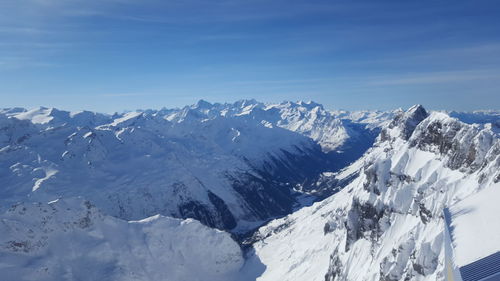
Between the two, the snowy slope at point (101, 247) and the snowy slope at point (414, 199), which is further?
the snowy slope at point (101, 247)

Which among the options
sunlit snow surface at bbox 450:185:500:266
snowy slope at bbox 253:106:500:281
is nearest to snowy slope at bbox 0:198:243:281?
snowy slope at bbox 253:106:500:281

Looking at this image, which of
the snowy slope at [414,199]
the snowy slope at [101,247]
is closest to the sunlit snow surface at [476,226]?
the snowy slope at [414,199]

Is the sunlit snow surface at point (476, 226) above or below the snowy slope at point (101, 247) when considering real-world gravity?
above

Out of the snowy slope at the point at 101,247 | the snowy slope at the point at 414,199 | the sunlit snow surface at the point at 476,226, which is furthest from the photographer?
the snowy slope at the point at 101,247

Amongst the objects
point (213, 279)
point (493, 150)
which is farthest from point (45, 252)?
point (493, 150)

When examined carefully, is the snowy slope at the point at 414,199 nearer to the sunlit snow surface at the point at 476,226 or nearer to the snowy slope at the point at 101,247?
the sunlit snow surface at the point at 476,226

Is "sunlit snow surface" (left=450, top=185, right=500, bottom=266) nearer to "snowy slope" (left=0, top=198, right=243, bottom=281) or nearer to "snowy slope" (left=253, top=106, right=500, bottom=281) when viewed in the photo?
"snowy slope" (left=253, top=106, right=500, bottom=281)

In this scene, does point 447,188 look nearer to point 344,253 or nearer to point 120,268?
point 344,253

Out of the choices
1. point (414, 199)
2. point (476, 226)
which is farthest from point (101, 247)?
point (476, 226)
